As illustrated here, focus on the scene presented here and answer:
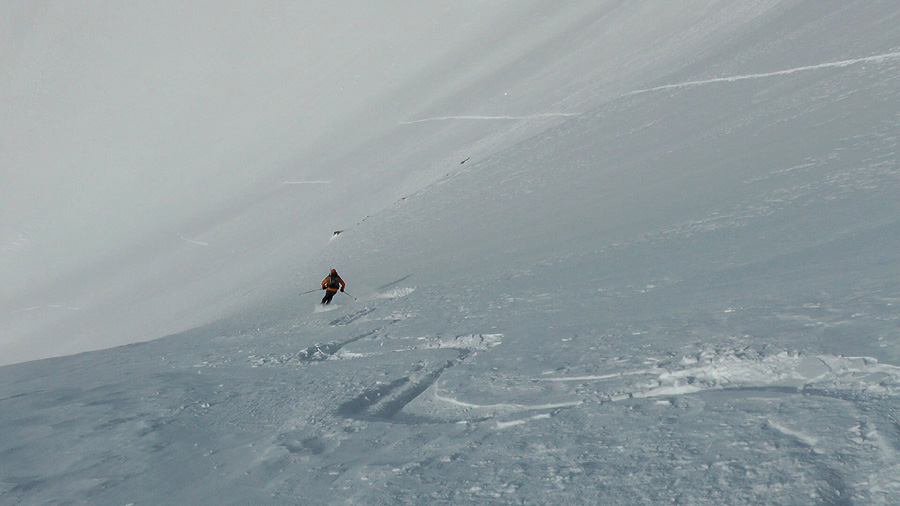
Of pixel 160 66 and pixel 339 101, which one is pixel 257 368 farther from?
pixel 160 66

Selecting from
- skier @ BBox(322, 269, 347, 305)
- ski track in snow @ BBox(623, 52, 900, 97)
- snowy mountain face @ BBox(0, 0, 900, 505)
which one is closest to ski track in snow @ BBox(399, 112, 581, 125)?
snowy mountain face @ BBox(0, 0, 900, 505)

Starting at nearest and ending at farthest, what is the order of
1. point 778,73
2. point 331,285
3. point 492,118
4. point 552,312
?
point 552,312
point 331,285
point 778,73
point 492,118

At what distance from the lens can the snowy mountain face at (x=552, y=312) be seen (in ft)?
10.8

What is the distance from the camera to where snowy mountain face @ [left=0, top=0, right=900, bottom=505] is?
3305 mm

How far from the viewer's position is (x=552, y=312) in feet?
17.4

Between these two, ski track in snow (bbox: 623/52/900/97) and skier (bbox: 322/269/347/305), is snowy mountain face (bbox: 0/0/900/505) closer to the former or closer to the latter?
ski track in snow (bbox: 623/52/900/97)

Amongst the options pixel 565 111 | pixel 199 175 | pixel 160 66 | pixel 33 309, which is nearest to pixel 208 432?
pixel 565 111

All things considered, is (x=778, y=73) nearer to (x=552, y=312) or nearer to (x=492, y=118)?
(x=492, y=118)

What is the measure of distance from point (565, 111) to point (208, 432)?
7.95 m

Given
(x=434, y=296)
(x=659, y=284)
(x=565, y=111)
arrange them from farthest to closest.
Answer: (x=565, y=111)
(x=434, y=296)
(x=659, y=284)

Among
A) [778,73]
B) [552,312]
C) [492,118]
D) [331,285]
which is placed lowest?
[552,312]

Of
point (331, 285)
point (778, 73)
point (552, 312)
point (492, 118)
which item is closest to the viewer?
point (552, 312)

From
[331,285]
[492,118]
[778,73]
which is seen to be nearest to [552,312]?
[331,285]

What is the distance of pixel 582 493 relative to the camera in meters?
3.00
